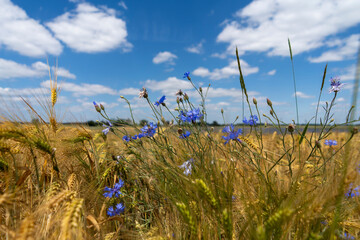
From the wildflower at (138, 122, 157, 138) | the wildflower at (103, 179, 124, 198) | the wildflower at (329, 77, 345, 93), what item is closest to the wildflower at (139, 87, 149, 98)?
the wildflower at (138, 122, 157, 138)

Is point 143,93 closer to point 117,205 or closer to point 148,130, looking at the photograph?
point 148,130

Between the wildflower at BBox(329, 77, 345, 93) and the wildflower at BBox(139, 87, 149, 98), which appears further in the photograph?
the wildflower at BBox(139, 87, 149, 98)

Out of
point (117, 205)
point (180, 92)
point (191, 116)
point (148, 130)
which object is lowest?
point (117, 205)

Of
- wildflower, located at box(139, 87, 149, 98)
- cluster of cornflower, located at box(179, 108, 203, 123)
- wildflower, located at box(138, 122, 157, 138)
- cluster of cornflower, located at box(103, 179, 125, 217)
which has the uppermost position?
wildflower, located at box(139, 87, 149, 98)

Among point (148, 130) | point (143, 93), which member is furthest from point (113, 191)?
point (143, 93)

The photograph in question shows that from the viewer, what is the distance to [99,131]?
2.53 m

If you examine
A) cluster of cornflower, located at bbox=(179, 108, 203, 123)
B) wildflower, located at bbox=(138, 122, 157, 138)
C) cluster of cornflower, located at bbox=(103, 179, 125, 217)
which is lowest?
cluster of cornflower, located at bbox=(103, 179, 125, 217)

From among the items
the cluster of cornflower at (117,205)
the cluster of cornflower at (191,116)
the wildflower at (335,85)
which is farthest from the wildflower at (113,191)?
the wildflower at (335,85)

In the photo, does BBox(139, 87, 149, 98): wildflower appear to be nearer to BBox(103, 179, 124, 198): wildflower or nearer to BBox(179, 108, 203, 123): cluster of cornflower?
BBox(179, 108, 203, 123): cluster of cornflower

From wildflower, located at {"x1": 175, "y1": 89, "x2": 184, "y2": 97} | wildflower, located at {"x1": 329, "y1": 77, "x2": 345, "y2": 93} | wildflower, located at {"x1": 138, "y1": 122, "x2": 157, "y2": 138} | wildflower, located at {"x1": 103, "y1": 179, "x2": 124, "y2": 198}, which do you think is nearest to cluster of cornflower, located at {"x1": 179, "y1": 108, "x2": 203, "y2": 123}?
wildflower, located at {"x1": 138, "y1": 122, "x2": 157, "y2": 138}

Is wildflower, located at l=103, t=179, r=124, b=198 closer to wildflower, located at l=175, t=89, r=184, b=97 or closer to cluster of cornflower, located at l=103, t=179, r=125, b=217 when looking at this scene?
cluster of cornflower, located at l=103, t=179, r=125, b=217

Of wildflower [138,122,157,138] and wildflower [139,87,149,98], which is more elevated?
wildflower [139,87,149,98]

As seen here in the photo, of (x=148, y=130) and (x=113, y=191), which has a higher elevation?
(x=148, y=130)

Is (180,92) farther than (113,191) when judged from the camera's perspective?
Yes
